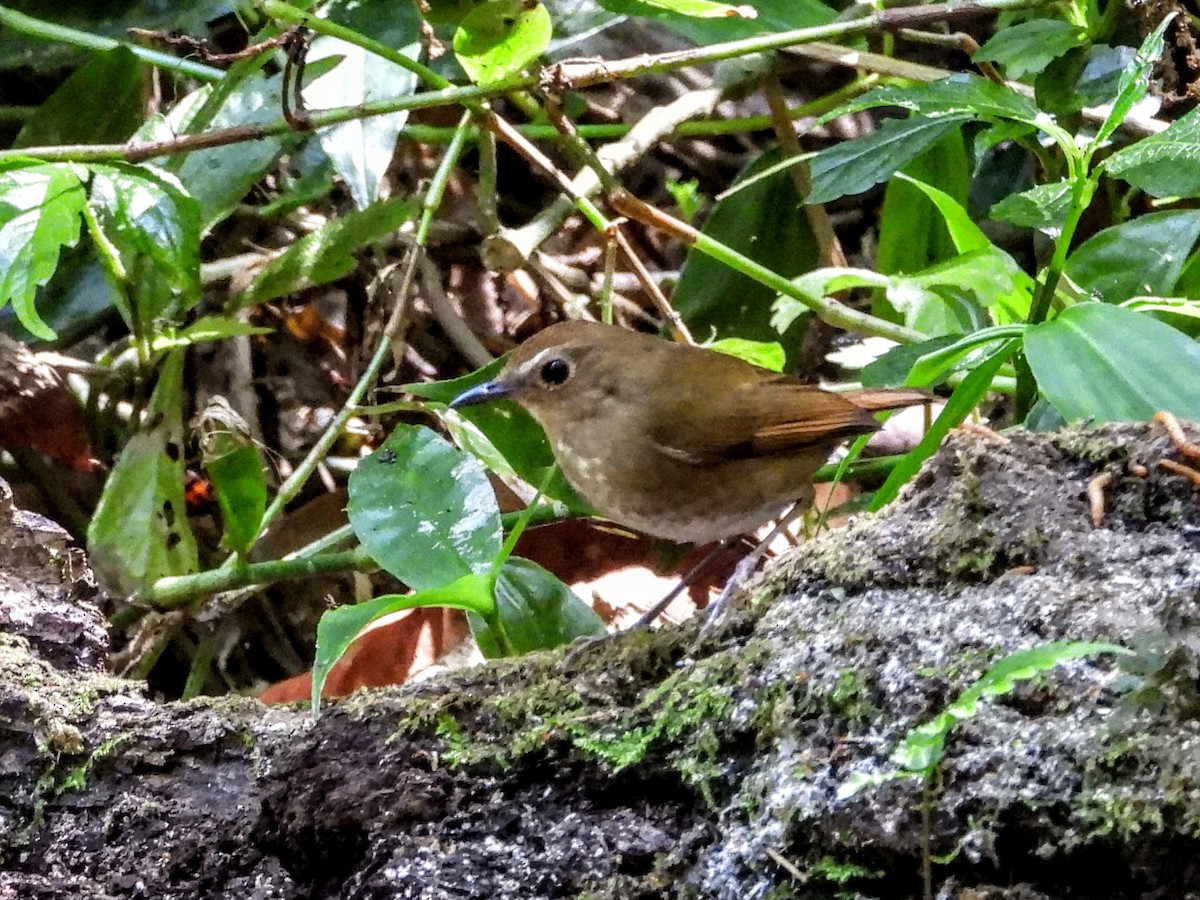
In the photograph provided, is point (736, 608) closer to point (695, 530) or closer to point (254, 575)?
point (695, 530)

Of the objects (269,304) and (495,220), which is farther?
(269,304)

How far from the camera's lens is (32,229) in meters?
2.05

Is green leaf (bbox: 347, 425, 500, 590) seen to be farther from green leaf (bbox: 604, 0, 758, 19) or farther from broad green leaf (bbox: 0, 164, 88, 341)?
green leaf (bbox: 604, 0, 758, 19)

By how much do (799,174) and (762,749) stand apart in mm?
2584

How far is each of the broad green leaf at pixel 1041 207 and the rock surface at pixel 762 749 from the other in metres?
0.45

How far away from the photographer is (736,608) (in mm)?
1675

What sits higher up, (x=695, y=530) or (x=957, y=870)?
(x=957, y=870)

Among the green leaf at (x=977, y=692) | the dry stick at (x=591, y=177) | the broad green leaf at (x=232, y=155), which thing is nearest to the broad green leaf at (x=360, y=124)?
the broad green leaf at (x=232, y=155)

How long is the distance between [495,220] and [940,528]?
1.93 m

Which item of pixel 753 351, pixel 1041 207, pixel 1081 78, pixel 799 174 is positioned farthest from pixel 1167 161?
pixel 799 174

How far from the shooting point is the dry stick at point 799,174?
11.5ft

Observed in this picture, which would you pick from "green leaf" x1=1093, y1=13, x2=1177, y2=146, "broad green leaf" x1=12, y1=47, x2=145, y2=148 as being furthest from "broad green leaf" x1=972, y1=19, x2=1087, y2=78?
"broad green leaf" x1=12, y1=47, x2=145, y2=148

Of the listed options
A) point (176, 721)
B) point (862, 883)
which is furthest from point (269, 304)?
point (862, 883)

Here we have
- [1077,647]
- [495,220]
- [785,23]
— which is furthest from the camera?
[495,220]
